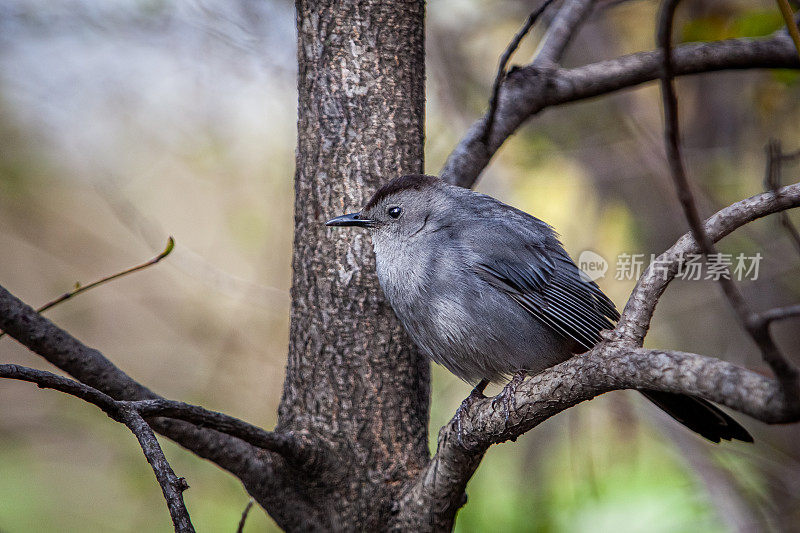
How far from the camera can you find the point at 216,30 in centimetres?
522

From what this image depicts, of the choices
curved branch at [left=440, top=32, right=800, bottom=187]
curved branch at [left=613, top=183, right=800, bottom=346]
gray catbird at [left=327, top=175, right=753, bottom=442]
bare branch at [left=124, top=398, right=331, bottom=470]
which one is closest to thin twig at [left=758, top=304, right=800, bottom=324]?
curved branch at [left=613, top=183, right=800, bottom=346]

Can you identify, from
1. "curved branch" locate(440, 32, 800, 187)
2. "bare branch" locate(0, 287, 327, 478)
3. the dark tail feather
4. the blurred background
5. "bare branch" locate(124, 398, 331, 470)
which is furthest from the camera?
the blurred background

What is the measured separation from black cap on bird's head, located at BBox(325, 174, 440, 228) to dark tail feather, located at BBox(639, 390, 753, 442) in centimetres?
119

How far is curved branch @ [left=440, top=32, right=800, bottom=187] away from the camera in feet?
10.3

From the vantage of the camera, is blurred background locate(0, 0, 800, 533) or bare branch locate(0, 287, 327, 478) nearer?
bare branch locate(0, 287, 327, 478)

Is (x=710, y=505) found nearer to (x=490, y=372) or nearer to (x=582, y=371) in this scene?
(x=490, y=372)

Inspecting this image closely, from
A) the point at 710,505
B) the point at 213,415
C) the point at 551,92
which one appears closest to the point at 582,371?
the point at 213,415

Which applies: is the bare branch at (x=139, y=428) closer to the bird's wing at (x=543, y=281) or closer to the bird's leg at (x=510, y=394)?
the bird's leg at (x=510, y=394)

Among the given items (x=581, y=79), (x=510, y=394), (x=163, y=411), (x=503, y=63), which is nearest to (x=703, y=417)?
(x=510, y=394)

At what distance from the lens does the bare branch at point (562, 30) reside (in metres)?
3.47

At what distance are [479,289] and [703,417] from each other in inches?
36.4

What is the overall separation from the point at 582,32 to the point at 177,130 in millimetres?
3984

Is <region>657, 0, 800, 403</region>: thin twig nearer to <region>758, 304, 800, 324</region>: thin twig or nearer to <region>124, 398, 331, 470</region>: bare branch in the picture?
<region>758, 304, 800, 324</region>: thin twig

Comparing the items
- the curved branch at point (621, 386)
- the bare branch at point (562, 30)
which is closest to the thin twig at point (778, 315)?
the curved branch at point (621, 386)
